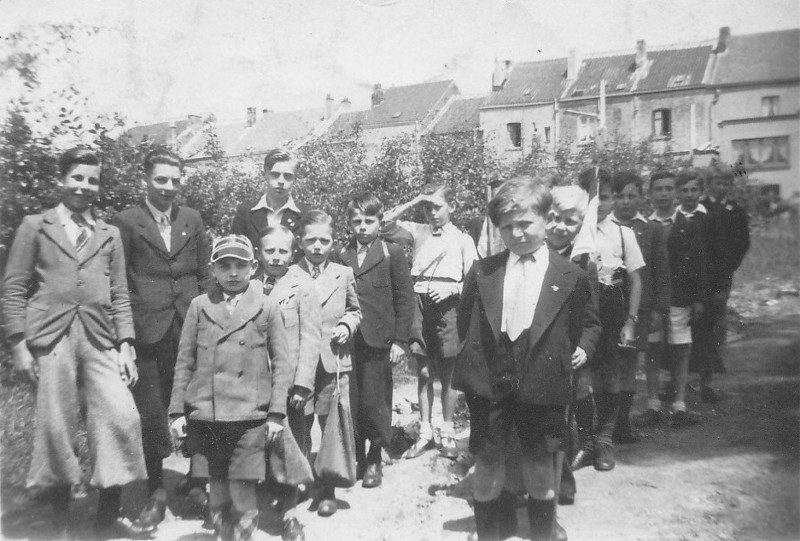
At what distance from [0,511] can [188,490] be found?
105 centimetres

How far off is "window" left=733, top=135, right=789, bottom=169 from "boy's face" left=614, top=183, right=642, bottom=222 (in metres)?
0.88

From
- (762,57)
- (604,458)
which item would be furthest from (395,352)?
(762,57)

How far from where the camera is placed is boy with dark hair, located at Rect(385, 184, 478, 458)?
480 cm

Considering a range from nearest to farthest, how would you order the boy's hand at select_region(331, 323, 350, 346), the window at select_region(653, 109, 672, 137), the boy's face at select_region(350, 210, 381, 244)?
the boy's hand at select_region(331, 323, 350, 346) → the boy's face at select_region(350, 210, 381, 244) → the window at select_region(653, 109, 672, 137)

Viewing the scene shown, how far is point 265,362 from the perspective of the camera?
130 inches

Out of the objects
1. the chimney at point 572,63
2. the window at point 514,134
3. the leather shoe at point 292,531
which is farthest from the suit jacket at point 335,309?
the window at point 514,134

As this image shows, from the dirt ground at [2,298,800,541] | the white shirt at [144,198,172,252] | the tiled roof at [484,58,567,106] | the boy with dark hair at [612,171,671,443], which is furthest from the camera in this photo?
the tiled roof at [484,58,567,106]

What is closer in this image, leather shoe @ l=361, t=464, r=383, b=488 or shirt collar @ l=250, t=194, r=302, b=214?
leather shoe @ l=361, t=464, r=383, b=488

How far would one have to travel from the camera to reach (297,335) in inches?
144

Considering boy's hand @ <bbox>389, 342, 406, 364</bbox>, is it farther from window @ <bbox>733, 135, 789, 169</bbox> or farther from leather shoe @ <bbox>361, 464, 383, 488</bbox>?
window @ <bbox>733, 135, 789, 169</bbox>

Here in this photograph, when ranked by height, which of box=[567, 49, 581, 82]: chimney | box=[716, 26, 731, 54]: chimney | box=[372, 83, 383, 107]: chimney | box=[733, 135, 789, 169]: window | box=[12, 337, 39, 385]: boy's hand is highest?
box=[372, 83, 383, 107]: chimney

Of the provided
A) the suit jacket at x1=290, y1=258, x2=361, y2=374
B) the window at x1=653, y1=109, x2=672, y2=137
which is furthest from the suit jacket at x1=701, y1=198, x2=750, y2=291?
the window at x1=653, y1=109, x2=672, y2=137

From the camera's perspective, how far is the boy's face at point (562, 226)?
3.56 meters

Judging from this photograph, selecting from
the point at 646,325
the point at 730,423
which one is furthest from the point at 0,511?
the point at 730,423
